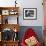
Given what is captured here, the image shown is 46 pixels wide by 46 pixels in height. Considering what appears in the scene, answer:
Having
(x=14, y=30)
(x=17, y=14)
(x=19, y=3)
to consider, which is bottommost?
(x=14, y=30)

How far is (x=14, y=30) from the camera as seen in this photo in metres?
5.60

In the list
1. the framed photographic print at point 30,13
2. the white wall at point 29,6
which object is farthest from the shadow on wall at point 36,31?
the framed photographic print at point 30,13

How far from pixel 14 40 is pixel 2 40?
16.7 inches

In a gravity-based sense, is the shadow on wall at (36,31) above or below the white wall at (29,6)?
below

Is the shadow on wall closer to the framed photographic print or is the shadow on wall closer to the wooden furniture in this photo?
the wooden furniture

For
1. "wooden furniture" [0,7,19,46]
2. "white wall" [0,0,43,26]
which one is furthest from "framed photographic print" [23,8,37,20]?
"wooden furniture" [0,7,19,46]

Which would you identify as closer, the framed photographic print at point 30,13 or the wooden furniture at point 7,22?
the wooden furniture at point 7,22

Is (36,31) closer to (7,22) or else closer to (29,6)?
(29,6)

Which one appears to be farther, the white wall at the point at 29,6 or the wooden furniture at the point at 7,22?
the white wall at the point at 29,6

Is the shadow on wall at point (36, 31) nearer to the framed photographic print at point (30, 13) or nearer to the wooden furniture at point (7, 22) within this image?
the wooden furniture at point (7, 22)

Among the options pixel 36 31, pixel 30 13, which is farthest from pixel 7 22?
pixel 36 31

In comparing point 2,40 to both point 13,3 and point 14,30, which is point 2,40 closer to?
point 14,30

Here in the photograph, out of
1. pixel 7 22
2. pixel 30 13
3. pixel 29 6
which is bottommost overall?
pixel 7 22

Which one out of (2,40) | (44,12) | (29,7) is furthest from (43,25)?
(2,40)
